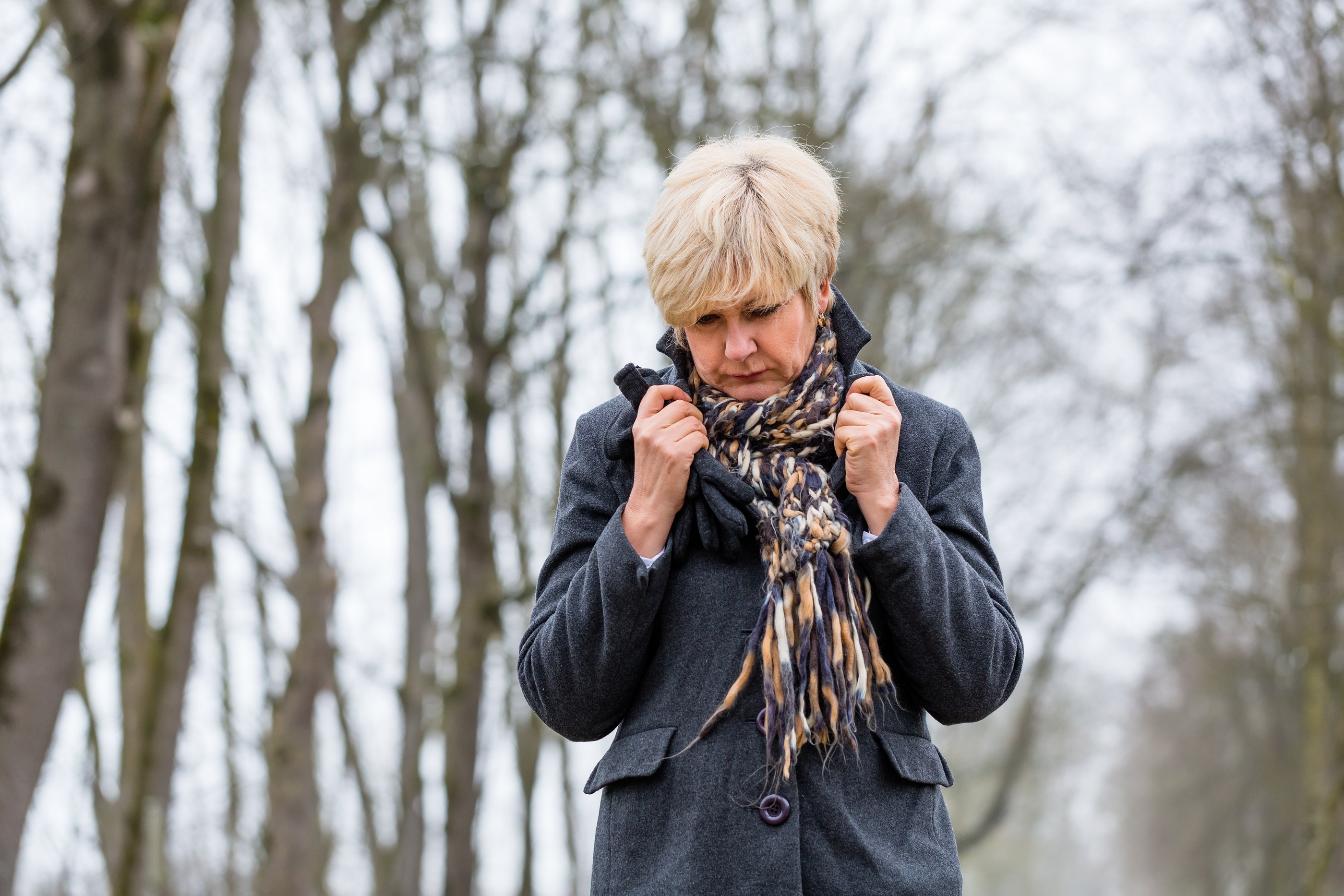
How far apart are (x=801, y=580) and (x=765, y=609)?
73mm

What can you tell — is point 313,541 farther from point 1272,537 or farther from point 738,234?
point 1272,537

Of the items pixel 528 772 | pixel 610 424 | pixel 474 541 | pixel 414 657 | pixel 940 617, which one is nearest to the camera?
pixel 940 617

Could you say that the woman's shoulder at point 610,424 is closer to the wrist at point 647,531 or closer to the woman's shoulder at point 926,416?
the wrist at point 647,531

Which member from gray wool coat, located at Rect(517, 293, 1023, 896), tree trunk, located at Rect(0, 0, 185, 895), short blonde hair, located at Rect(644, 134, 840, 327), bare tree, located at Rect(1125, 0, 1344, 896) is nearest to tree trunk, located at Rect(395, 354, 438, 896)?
tree trunk, located at Rect(0, 0, 185, 895)

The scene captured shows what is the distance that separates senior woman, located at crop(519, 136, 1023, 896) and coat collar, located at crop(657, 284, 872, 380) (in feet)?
0.07

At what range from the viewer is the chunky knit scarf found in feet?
6.62

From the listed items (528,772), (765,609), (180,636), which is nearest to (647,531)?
(765,609)

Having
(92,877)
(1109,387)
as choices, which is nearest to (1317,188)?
(1109,387)

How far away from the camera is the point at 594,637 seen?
6.85ft

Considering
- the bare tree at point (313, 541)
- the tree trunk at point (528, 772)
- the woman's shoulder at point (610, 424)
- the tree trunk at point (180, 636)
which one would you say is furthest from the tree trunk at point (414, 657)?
the woman's shoulder at point (610, 424)

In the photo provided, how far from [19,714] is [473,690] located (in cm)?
413

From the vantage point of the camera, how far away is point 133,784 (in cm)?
628

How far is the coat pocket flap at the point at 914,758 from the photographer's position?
2079mm

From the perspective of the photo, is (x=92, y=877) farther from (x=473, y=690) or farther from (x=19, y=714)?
(x=19, y=714)
